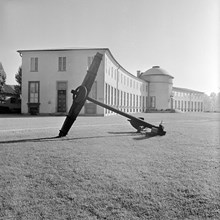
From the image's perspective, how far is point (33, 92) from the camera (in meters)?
27.3

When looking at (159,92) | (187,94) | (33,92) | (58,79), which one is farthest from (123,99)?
(187,94)

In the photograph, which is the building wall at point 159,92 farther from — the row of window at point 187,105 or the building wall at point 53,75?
the building wall at point 53,75

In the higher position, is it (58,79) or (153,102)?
(58,79)

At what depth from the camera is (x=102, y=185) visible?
11.5 ft

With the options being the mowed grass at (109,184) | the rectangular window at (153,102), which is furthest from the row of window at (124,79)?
the mowed grass at (109,184)

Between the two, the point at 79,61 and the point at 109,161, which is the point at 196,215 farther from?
the point at 79,61

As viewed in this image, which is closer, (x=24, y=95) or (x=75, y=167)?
(x=75, y=167)

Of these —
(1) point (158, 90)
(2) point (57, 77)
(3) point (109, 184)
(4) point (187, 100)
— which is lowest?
(3) point (109, 184)

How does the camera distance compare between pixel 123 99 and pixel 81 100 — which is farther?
pixel 123 99

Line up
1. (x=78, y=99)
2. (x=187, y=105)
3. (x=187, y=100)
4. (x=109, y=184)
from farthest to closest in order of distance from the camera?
(x=187, y=100) → (x=187, y=105) → (x=78, y=99) → (x=109, y=184)

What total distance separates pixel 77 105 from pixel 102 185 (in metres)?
4.74

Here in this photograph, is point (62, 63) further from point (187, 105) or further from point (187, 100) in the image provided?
point (187, 100)

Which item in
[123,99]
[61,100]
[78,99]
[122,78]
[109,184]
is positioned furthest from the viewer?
[123,99]

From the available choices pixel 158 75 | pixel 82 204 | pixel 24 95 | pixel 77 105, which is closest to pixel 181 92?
pixel 158 75
